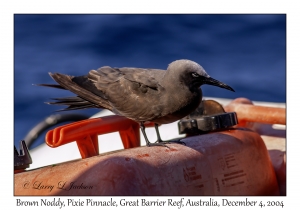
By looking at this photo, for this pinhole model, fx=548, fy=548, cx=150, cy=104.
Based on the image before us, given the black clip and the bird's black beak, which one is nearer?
the black clip

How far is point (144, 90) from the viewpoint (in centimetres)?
364

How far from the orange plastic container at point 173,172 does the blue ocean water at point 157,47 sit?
802cm

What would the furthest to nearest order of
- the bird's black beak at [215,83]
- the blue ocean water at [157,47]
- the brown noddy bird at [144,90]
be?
the blue ocean water at [157,47]
the brown noddy bird at [144,90]
the bird's black beak at [215,83]

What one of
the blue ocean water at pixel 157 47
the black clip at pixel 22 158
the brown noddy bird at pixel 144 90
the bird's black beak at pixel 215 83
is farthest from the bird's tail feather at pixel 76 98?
the blue ocean water at pixel 157 47

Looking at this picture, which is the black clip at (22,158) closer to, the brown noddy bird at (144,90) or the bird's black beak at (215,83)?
the brown noddy bird at (144,90)

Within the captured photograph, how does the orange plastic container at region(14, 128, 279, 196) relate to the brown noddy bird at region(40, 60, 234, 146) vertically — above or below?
below

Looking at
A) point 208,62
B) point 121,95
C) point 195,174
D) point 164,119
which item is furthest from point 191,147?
point 208,62

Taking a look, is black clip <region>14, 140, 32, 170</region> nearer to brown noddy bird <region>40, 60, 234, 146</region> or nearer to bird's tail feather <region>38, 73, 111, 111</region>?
bird's tail feather <region>38, 73, 111, 111</region>

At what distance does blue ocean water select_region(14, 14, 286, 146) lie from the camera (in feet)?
38.9

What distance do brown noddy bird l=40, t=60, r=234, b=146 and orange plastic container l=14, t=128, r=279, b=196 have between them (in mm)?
305

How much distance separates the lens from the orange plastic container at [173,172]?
2676mm

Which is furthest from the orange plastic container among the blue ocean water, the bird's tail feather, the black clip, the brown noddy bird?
the blue ocean water

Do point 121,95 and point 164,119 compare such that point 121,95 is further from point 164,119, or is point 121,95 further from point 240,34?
point 240,34
